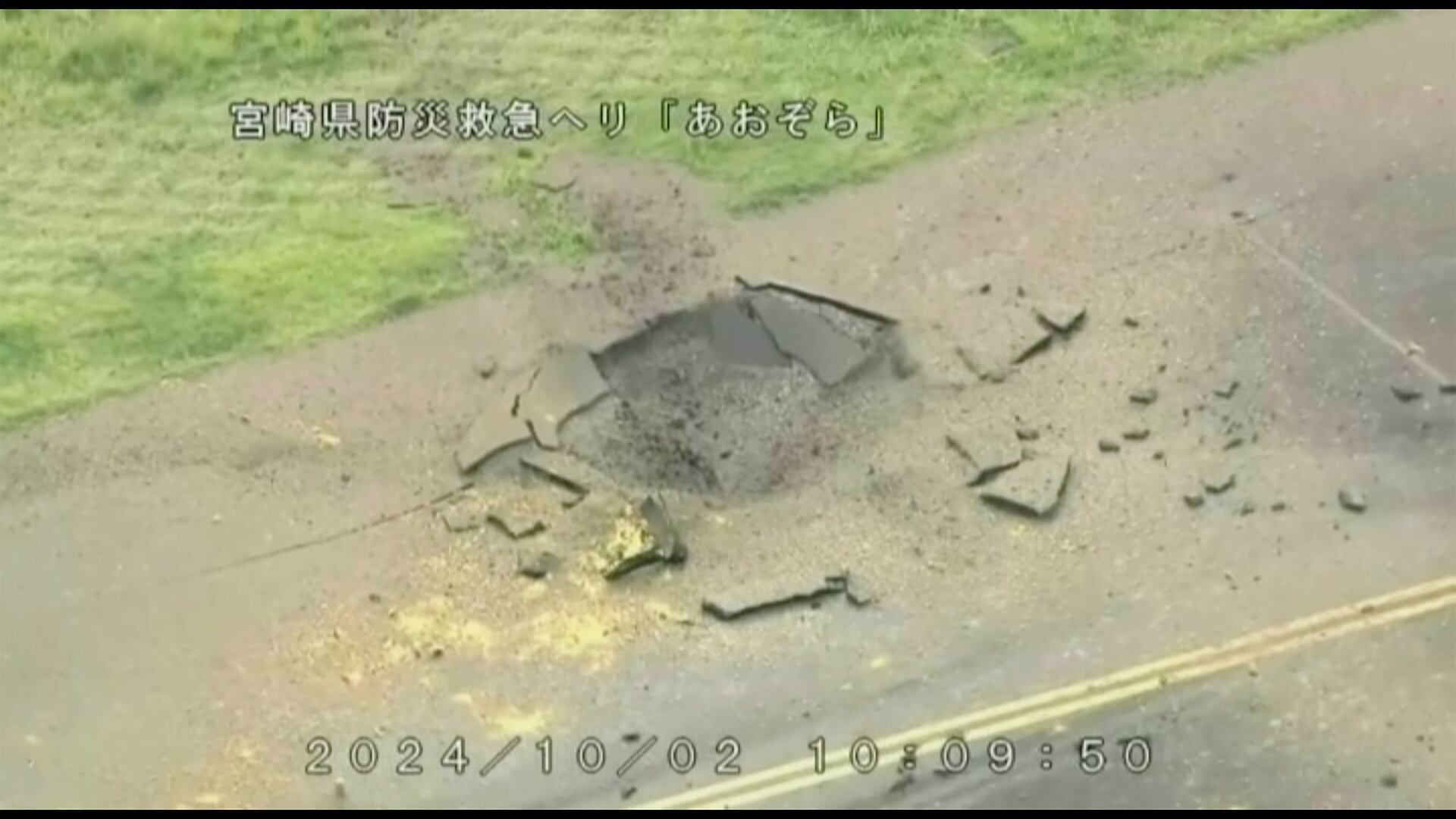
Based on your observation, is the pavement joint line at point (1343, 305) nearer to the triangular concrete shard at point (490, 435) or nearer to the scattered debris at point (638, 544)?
the scattered debris at point (638, 544)

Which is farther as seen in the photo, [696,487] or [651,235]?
[651,235]

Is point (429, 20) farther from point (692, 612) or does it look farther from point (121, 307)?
point (692, 612)

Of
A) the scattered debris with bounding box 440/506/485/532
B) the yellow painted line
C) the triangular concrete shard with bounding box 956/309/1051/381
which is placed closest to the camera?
the yellow painted line

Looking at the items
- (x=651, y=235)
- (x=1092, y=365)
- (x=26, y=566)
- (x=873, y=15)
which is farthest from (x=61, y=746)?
(x=873, y=15)

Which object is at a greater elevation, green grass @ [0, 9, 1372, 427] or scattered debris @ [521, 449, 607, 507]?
green grass @ [0, 9, 1372, 427]

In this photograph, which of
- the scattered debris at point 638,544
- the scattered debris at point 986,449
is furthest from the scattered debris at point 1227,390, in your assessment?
the scattered debris at point 638,544

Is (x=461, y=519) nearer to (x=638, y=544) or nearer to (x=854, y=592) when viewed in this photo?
(x=638, y=544)

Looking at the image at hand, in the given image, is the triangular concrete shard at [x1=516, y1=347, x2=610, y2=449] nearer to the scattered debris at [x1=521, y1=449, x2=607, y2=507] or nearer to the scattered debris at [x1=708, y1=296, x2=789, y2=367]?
the scattered debris at [x1=521, y1=449, x2=607, y2=507]

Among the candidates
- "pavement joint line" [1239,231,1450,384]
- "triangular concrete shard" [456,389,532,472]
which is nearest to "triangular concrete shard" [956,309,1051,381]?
"pavement joint line" [1239,231,1450,384]
